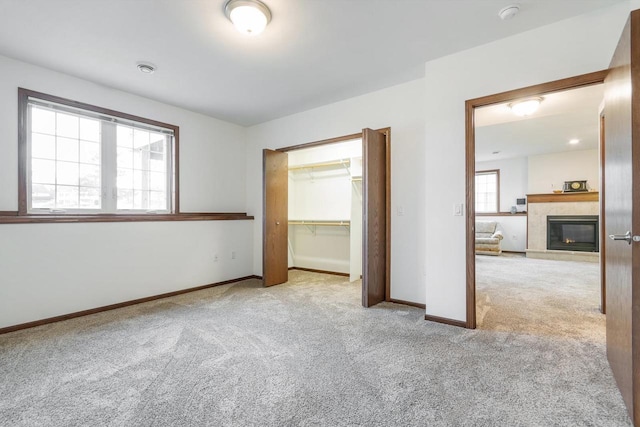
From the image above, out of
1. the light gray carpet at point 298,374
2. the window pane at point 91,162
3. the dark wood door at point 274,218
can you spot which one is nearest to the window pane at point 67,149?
the window pane at point 91,162

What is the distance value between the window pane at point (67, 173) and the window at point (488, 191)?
9212 millimetres

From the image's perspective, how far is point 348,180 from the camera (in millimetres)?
5070

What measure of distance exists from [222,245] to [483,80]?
388 centimetres

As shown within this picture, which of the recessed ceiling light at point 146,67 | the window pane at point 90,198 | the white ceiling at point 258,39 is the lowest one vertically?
the window pane at point 90,198

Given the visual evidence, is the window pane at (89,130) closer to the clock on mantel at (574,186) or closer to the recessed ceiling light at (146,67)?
the recessed ceiling light at (146,67)

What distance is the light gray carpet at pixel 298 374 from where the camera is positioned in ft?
5.10

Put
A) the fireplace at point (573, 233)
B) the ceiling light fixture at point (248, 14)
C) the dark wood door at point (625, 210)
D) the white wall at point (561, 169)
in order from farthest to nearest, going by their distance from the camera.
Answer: the white wall at point (561, 169)
the fireplace at point (573, 233)
the ceiling light fixture at point (248, 14)
the dark wood door at point (625, 210)

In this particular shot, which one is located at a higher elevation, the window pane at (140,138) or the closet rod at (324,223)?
the window pane at (140,138)

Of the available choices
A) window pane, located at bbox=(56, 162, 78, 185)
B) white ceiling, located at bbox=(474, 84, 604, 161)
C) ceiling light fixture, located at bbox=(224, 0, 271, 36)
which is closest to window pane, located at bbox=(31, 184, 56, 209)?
window pane, located at bbox=(56, 162, 78, 185)

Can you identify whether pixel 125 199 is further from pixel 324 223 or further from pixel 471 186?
pixel 471 186

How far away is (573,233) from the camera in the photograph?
7105 mm

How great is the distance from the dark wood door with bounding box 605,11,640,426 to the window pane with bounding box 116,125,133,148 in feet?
14.7

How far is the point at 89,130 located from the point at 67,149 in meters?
0.32

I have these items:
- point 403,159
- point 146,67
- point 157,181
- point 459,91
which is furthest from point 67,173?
point 459,91
